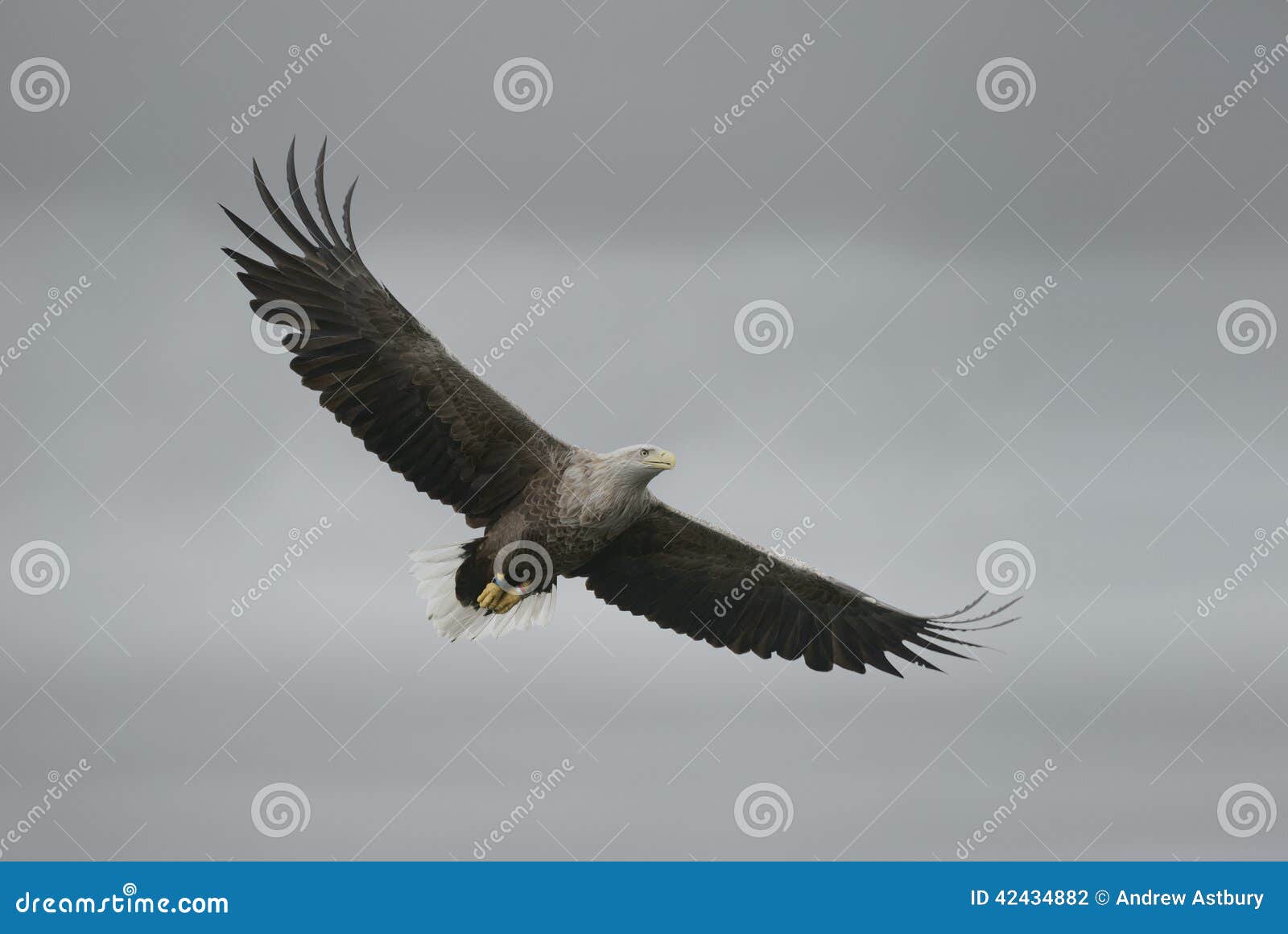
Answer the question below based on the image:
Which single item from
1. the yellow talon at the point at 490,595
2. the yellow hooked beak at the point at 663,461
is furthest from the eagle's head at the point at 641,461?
the yellow talon at the point at 490,595

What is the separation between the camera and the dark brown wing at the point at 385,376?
892 centimetres

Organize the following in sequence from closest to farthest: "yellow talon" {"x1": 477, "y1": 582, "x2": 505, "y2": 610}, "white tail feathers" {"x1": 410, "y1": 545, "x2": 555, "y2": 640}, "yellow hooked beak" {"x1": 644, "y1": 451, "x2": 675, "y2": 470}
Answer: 1. "yellow hooked beak" {"x1": 644, "y1": 451, "x2": 675, "y2": 470}
2. "yellow talon" {"x1": 477, "y1": 582, "x2": 505, "y2": 610}
3. "white tail feathers" {"x1": 410, "y1": 545, "x2": 555, "y2": 640}

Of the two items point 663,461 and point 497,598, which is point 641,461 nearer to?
point 663,461

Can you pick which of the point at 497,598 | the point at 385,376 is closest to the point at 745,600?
the point at 497,598

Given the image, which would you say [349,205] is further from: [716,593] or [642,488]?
[716,593]

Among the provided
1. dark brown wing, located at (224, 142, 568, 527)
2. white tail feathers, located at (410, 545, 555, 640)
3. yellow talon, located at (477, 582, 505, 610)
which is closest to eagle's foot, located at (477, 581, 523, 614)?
yellow talon, located at (477, 582, 505, 610)

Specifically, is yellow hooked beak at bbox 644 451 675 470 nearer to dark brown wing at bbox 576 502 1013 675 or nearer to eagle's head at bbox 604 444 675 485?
eagle's head at bbox 604 444 675 485

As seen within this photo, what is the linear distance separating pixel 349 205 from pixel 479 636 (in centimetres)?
299

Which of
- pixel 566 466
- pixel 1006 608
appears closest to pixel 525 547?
pixel 566 466

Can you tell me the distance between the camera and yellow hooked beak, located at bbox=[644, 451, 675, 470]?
881 centimetres

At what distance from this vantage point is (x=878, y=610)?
1039 centimetres

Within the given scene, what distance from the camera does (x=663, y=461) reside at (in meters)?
8.81

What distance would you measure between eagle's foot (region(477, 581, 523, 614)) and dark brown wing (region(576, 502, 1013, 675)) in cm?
51

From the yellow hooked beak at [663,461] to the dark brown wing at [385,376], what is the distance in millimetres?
684
